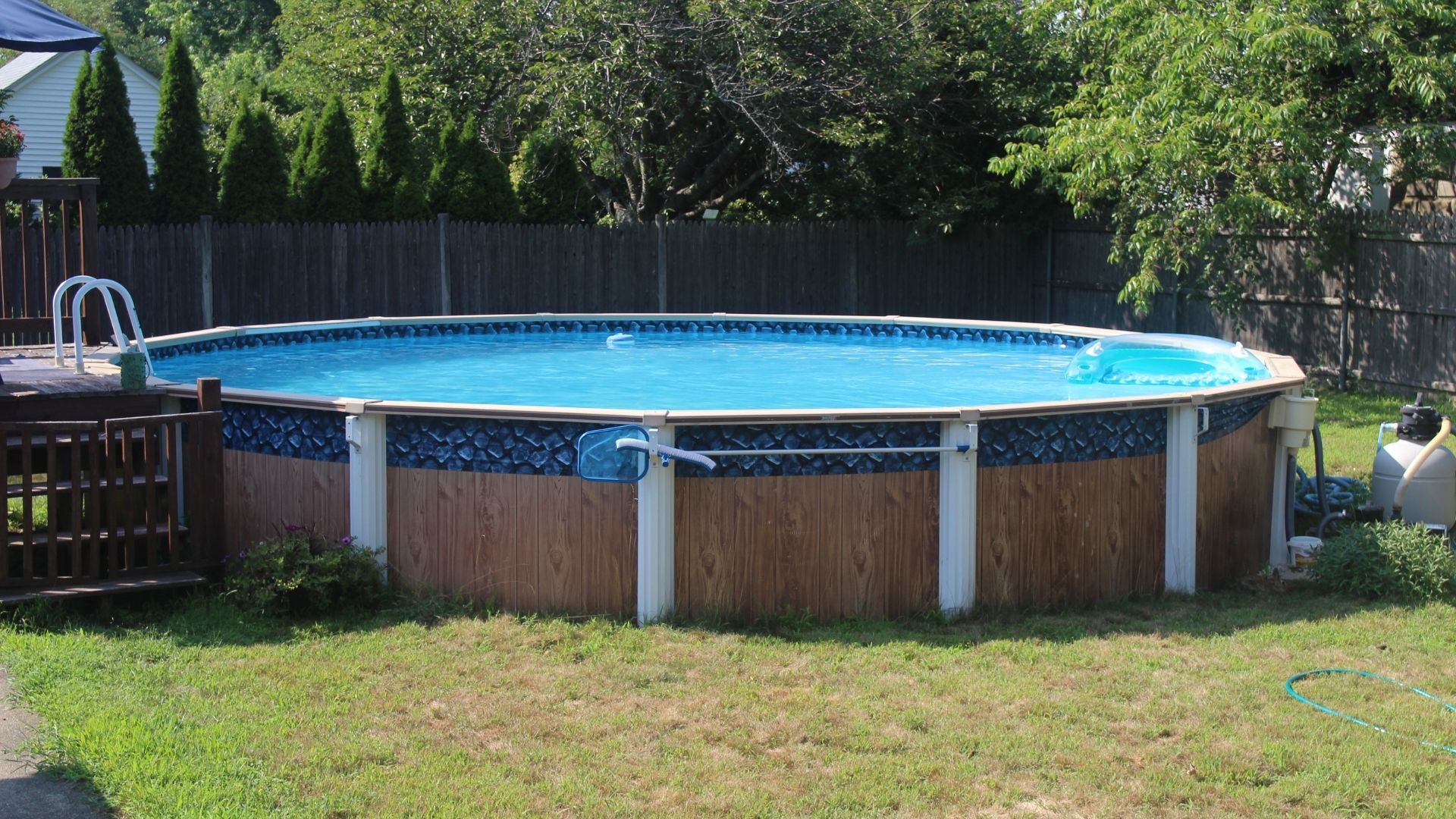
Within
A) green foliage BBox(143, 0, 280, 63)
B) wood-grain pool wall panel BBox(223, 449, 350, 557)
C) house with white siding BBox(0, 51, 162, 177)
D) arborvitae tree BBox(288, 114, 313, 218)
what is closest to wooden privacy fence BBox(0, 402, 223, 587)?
wood-grain pool wall panel BBox(223, 449, 350, 557)

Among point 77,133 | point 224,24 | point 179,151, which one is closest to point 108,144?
point 77,133

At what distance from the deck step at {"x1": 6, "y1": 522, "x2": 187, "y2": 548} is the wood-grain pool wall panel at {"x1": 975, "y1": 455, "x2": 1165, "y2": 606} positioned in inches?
143

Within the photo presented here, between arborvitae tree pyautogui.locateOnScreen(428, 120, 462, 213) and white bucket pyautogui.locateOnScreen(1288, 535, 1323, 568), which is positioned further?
arborvitae tree pyautogui.locateOnScreen(428, 120, 462, 213)

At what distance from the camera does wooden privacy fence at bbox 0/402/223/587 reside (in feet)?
19.8

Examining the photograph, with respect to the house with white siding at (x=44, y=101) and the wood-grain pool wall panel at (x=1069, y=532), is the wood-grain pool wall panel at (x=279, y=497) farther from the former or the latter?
the house with white siding at (x=44, y=101)

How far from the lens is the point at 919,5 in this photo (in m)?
18.9

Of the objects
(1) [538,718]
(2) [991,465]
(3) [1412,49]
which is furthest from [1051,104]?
(1) [538,718]

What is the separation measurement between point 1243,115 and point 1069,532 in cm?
837

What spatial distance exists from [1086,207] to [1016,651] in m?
11.0

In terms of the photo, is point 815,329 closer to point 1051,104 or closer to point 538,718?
point 1051,104

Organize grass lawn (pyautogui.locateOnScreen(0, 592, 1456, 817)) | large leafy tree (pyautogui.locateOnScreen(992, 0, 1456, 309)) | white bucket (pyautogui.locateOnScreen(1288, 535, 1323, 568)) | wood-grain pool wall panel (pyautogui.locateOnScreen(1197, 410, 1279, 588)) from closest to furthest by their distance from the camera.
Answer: grass lawn (pyautogui.locateOnScreen(0, 592, 1456, 817)) → wood-grain pool wall panel (pyautogui.locateOnScreen(1197, 410, 1279, 588)) → white bucket (pyautogui.locateOnScreen(1288, 535, 1323, 568)) → large leafy tree (pyautogui.locateOnScreen(992, 0, 1456, 309))

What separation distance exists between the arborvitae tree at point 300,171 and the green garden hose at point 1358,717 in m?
14.4

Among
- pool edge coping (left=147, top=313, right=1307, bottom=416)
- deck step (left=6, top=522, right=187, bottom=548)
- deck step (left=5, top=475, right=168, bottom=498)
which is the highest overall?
pool edge coping (left=147, top=313, right=1307, bottom=416)

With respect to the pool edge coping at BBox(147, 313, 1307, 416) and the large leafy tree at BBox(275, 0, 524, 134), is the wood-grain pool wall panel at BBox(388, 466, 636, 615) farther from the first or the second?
the large leafy tree at BBox(275, 0, 524, 134)
